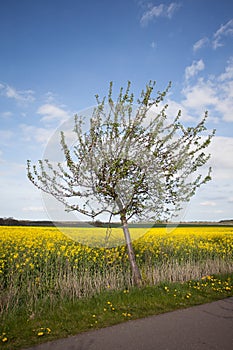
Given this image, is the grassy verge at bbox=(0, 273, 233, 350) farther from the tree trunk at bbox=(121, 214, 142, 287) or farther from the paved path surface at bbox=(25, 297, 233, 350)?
the tree trunk at bbox=(121, 214, 142, 287)

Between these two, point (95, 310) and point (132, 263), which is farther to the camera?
point (132, 263)

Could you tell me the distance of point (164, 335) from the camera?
17.1 ft

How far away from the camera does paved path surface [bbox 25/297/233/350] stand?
4.79 metres

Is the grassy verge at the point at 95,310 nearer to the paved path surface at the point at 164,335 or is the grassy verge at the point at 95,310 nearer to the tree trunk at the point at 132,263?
the paved path surface at the point at 164,335

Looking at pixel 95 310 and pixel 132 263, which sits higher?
pixel 132 263

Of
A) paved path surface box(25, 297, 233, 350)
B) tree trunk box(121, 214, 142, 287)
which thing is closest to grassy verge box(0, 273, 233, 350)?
paved path surface box(25, 297, 233, 350)

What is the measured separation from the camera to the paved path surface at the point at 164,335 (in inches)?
188

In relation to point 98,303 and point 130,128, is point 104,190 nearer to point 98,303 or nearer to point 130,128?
point 130,128

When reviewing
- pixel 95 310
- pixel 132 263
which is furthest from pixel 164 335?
pixel 132 263

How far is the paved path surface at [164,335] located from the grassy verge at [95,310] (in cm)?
34

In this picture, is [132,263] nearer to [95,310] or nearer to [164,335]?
[95,310]

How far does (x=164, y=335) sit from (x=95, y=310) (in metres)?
1.81

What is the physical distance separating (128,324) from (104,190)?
3.63m

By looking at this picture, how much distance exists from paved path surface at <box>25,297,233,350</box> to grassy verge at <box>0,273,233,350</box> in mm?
344
